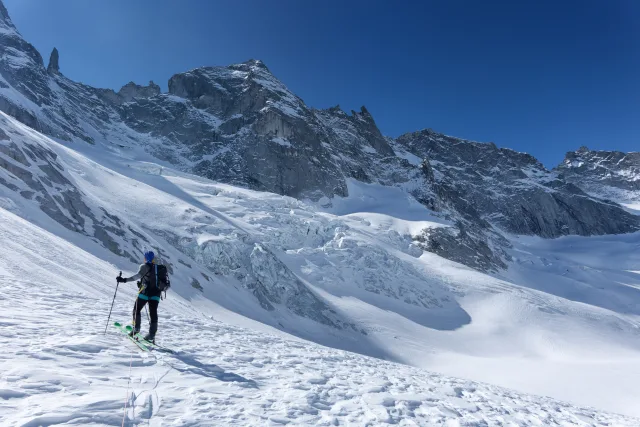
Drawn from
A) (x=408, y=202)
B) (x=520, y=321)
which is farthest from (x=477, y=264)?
(x=520, y=321)

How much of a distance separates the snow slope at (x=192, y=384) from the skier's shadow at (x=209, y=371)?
41 mm

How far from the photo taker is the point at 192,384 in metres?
6.41

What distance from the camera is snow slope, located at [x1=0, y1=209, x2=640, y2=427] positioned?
5.05 metres

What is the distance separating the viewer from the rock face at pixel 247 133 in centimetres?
9725

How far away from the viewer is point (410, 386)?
9.28m

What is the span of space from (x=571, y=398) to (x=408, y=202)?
2949 inches

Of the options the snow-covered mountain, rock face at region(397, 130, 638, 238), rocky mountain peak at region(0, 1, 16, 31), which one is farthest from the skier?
rocky mountain peak at region(0, 1, 16, 31)

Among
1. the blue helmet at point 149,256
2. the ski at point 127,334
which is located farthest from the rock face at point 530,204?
the ski at point 127,334

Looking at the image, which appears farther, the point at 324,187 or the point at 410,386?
the point at 324,187

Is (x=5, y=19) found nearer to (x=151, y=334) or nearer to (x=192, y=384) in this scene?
(x=151, y=334)

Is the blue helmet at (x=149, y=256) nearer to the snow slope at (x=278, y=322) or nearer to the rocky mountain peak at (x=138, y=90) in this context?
the snow slope at (x=278, y=322)

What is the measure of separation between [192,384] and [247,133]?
112908mm

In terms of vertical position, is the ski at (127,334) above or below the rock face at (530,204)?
below

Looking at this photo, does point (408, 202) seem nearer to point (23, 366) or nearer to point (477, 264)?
point (477, 264)
